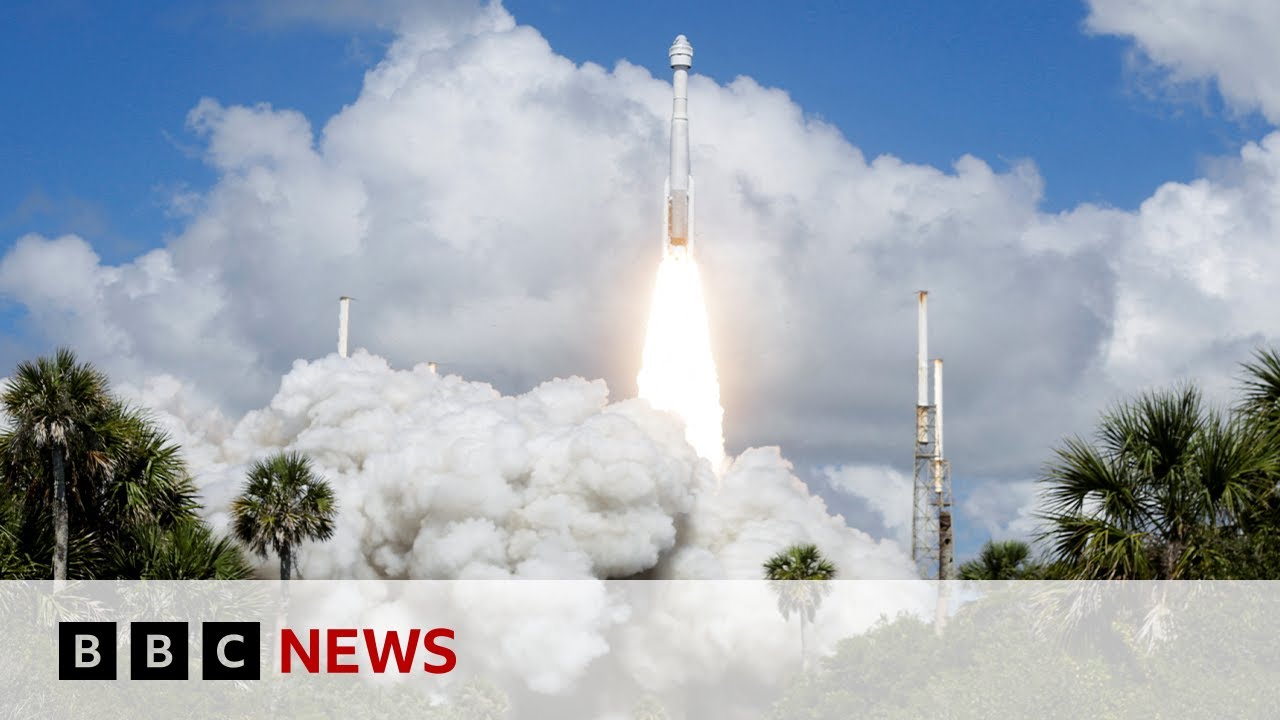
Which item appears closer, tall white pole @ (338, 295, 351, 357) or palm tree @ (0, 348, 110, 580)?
palm tree @ (0, 348, 110, 580)

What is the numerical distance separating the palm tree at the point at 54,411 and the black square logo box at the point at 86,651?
2.28m

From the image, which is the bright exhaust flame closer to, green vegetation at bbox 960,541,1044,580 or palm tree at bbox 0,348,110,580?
green vegetation at bbox 960,541,1044,580

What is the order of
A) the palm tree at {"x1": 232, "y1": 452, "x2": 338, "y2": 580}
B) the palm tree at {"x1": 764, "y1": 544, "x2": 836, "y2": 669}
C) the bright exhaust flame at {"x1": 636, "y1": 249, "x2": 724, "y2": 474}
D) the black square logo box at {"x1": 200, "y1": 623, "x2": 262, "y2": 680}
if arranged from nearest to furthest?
the black square logo box at {"x1": 200, "y1": 623, "x2": 262, "y2": 680} → the palm tree at {"x1": 232, "y1": 452, "x2": 338, "y2": 580} → the palm tree at {"x1": 764, "y1": 544, "x2": 836, "y2": 669} → the bright exhaust flame at {"x1": 636, "y1": 249, "x2": 724, "y2": 474}

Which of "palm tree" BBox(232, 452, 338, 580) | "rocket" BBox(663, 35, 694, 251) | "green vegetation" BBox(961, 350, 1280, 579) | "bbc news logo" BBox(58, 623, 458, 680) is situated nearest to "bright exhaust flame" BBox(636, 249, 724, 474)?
"rocket" BBox(663, 35, 694, 251)

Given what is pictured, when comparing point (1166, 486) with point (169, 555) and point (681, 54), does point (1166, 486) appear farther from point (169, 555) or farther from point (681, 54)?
point (681, 54)

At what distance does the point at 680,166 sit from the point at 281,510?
Result: 38598 millimetres

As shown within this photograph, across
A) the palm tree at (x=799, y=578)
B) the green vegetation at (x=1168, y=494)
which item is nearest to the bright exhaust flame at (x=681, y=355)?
the palm tree at (x=799, y=578)

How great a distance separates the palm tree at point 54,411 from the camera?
36.6 metres

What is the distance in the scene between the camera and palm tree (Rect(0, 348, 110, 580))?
36625mm

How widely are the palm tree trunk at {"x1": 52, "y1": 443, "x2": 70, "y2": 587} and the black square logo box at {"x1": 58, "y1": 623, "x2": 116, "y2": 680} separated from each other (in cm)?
136

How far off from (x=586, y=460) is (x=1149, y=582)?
6159 cm

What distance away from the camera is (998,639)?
5722 centimetres

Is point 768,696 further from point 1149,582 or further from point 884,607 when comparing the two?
point 1149,582

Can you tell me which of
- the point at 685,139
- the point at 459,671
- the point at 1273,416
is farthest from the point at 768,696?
the point at 1273,416
